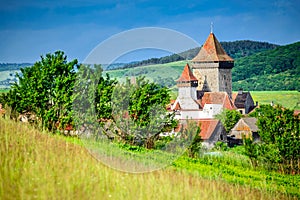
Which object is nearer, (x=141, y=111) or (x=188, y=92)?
(x=141, y=111)

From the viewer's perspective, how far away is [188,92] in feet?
188

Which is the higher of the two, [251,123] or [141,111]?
[141,111]

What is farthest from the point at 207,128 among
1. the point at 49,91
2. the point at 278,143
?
the point at 49,91

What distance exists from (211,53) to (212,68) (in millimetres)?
2482

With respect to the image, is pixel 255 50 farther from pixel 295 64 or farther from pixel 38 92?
pixel 38 92

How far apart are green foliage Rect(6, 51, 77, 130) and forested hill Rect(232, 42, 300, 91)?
268 ft

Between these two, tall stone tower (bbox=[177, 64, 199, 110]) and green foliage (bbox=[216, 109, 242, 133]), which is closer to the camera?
green foliage (bbox=[216, 109, 242, 133])

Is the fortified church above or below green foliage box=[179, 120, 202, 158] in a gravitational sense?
above

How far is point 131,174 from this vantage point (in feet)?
18.3

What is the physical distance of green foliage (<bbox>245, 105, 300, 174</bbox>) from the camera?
64.1ft

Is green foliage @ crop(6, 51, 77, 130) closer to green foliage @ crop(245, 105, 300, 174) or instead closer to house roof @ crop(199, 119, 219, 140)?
green foliage @ crop(245, 105, 300, 174)

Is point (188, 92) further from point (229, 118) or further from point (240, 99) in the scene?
point (229, 118)

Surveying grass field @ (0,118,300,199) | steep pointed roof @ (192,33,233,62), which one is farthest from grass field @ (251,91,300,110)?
grass field @ (0,118,300,199)

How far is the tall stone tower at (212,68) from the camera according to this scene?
63.0 metres
